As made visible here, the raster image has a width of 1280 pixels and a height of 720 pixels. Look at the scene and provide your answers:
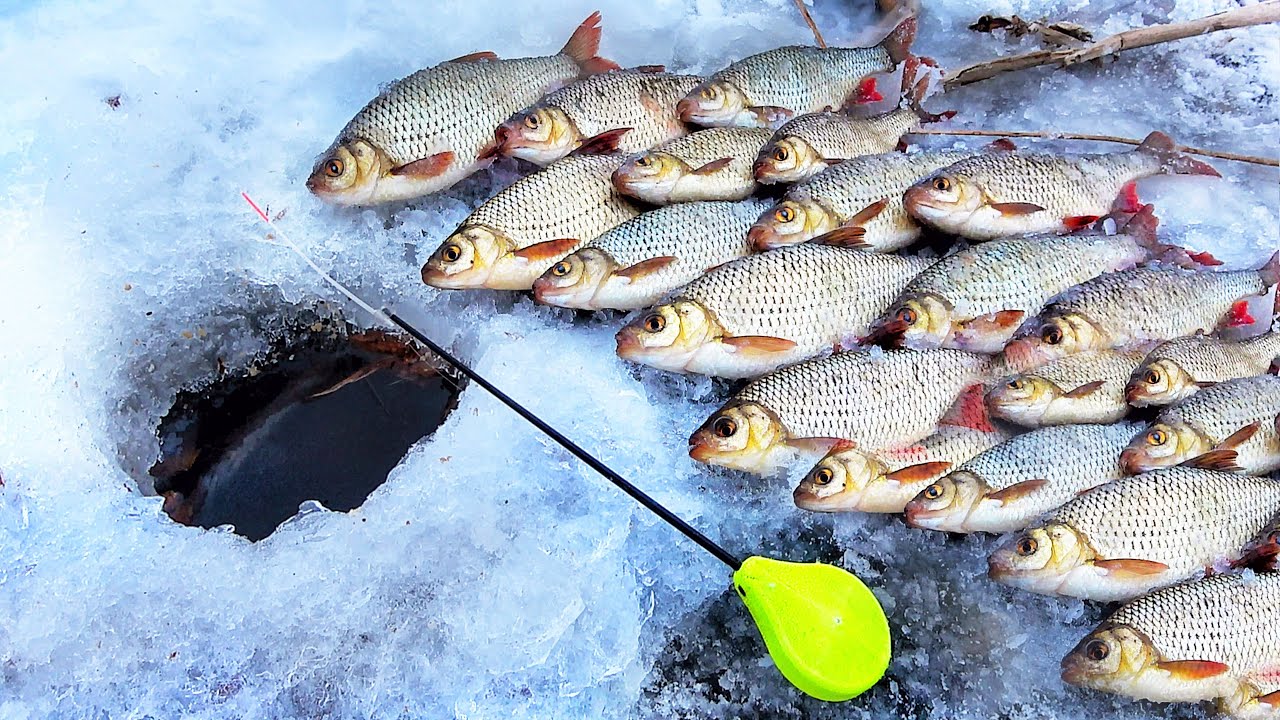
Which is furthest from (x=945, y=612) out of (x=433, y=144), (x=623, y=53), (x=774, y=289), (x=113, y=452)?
(x=623, y=53)

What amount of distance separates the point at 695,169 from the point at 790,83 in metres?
0.70

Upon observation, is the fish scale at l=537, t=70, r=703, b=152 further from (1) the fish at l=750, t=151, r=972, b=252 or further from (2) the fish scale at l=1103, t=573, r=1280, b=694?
(2) the fish scale at l=1103, t=573, r=1280, b=694

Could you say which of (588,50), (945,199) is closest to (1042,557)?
(945,199)

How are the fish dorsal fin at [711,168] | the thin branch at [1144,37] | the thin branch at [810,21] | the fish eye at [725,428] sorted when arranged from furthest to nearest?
1. the thin branch at [810,21]
2. the thin branch at [1144,37]
3. the fish dorsal fin at [711,168]
4. the fish eye at [725,428]

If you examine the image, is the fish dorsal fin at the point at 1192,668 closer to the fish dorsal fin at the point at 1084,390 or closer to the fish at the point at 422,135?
the fish dorsal fin at the point at 1084,390

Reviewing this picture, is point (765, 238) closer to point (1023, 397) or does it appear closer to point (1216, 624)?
point (1023, 397)

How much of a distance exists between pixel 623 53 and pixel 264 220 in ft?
5.41

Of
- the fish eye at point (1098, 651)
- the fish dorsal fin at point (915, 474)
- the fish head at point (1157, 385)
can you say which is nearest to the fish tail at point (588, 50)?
the fish dorsal fin at point (915, 474)

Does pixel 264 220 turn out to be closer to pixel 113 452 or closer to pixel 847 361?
pixel 113 452

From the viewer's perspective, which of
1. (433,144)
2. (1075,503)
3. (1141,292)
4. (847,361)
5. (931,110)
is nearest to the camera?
(1075,503)

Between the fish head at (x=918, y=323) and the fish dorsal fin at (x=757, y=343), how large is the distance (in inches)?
11.1

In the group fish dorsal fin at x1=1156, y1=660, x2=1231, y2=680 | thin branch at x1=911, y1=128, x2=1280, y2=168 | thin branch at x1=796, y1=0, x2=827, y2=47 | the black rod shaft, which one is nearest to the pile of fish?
fish dorsal fin at x1=1156, y1=660, x2=1231, y2=680

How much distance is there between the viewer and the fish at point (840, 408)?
2496mm

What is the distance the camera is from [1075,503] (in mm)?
2369
